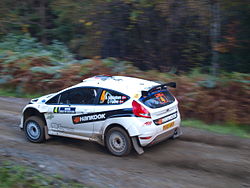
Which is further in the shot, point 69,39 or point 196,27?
point 69,39

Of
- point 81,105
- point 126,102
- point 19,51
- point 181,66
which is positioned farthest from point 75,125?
point 19,51

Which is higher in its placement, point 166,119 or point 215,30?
point 215,30

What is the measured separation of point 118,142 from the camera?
7699 millimetres

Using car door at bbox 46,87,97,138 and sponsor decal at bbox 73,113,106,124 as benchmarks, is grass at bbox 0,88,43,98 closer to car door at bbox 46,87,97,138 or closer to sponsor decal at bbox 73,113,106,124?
car door at bbox 46,87,97,138

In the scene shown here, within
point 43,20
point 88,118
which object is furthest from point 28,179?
point 43,20

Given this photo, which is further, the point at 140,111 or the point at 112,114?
the point at 112,114

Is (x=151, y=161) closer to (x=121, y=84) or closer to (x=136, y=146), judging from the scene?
(x=136, y=146)

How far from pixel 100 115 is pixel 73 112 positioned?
740mm

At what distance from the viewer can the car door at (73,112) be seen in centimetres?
798

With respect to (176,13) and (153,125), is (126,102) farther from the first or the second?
(176,13)

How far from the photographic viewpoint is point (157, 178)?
21.4 ft

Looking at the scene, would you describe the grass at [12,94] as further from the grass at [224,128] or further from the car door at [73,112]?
the grass at [224,128]

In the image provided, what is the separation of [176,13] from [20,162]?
9588 millimetres

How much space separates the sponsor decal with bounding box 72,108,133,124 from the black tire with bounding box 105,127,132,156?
0.30 m
